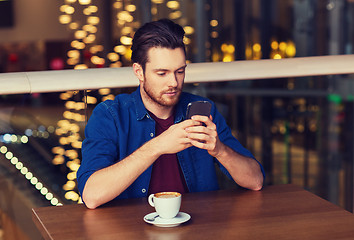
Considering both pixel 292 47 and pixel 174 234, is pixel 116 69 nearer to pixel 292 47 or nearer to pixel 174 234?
pixel 174 234

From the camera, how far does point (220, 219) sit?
4.48ft

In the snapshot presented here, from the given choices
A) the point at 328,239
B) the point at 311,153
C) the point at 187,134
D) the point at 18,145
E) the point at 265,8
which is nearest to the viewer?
the point at 328,239

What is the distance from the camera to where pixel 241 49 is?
6305mm

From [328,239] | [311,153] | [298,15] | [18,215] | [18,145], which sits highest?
[298,15]

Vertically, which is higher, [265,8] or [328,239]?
[265,8]

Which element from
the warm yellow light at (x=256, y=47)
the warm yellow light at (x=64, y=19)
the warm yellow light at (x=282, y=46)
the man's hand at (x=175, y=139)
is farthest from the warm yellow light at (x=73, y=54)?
the man's hand at (x=175, y=139)

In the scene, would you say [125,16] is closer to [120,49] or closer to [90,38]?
[120,49]

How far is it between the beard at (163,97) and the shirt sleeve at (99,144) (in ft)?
0.46

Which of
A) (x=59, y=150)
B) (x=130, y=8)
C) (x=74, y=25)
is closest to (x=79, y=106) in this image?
(x=59, y=150)

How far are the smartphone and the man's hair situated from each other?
0.29 m

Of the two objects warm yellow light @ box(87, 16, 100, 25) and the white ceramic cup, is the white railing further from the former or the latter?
warm yellow light @ box(87, 16, 100, 25)

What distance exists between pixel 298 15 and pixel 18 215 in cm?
501

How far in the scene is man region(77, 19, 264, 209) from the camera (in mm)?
1561

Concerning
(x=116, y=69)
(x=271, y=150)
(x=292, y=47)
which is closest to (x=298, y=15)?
(x=292, y=47)
